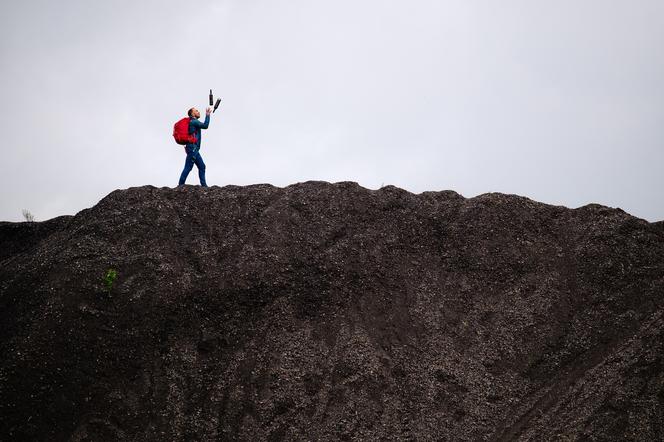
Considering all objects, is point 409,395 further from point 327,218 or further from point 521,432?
point 327,218

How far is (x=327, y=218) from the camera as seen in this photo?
1333 centimetres

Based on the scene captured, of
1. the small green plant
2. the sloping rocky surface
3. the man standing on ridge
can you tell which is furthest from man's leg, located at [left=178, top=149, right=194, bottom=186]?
the small green plant

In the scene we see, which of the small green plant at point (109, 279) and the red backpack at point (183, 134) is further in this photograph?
the red backpack at point (183, 134)

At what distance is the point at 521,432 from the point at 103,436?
725 cm

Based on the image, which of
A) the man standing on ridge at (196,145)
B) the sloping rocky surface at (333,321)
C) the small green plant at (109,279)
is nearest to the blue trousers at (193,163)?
the man standing on ridge at (196,145)

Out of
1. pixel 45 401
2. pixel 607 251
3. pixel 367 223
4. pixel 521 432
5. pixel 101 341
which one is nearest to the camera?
pixel 521 432

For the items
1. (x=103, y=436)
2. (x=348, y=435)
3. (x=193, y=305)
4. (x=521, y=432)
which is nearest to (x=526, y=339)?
(x=521, y=432)

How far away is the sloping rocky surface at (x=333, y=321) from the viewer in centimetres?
953

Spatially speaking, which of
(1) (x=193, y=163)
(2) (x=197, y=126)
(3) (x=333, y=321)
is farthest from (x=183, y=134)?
(3) (x=333, y=321)

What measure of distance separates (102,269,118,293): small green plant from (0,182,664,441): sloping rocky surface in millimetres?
95

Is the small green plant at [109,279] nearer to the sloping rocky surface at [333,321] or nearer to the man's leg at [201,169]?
the sloping rocky surface at [333,321]

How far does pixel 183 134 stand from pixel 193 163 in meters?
0.89

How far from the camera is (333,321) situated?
11305mm

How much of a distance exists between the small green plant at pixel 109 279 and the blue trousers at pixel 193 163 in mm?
3855
